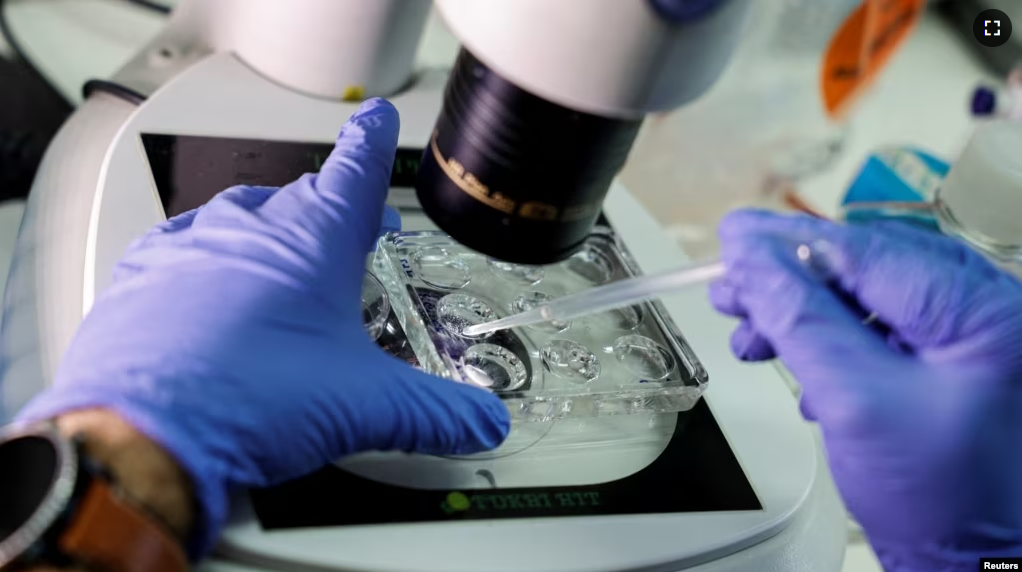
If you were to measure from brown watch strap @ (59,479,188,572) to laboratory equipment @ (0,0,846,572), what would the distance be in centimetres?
6

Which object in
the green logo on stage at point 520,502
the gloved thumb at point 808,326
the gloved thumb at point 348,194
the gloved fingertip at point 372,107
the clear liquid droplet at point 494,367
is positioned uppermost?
the gloved thumb at point 808,326

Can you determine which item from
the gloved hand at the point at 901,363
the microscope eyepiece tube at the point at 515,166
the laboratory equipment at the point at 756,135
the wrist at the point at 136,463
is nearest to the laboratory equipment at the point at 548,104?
the microscope eyepiece tube at the point at 515,166

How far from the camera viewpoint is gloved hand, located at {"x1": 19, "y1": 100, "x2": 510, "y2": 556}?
451mm

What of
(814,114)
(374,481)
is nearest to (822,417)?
(374,481)

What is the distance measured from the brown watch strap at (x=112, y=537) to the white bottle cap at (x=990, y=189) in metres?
0.77

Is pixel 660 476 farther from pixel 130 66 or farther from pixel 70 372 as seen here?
pixel 130 66

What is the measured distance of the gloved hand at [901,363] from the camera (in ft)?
1.64

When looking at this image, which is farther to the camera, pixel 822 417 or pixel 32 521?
pixel 822 417

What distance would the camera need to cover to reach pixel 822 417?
512 mm

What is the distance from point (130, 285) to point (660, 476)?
35 cm

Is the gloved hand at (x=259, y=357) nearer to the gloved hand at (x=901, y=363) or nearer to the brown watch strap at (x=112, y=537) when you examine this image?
the brown watch strap at (x=112, y=537)

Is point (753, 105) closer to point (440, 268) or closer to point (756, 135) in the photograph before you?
point (756, 135)

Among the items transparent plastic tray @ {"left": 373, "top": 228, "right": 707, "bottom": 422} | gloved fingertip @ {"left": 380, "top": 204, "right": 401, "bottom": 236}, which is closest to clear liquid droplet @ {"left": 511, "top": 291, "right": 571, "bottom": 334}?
transparent plastic tray @ {"left": 373, "top": 228, "right": 707, "bottom": 422}

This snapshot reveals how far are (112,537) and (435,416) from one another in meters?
0.18
